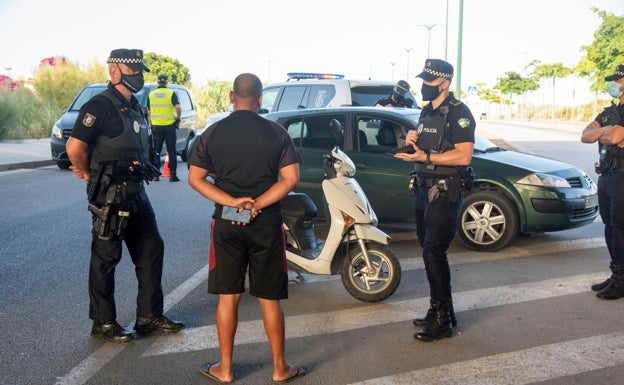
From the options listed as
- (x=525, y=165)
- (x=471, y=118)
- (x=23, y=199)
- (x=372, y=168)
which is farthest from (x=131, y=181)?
(x=23, y=199)

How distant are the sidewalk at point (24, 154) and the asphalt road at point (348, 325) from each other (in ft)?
28.6

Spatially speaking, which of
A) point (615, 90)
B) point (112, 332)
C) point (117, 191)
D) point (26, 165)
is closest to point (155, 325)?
point (112, 332)

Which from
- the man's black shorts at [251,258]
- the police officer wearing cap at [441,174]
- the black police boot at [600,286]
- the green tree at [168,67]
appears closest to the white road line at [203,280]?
the police officer wearing cap at [441,174]

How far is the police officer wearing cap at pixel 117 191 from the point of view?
450 centimetres

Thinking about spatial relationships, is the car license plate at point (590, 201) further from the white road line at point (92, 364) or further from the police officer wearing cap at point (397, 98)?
the white road line at point (92, 364)

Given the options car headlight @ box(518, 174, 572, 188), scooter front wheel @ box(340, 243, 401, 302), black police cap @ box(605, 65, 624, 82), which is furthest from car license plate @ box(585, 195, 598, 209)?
scooter front wheel @ box(340, 243, 401, 302)

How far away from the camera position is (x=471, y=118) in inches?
187

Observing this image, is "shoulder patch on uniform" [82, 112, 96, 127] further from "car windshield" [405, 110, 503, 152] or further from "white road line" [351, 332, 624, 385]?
"car windshield" [405, 110, 503, 152]

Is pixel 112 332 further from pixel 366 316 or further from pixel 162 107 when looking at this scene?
pixel 162 107

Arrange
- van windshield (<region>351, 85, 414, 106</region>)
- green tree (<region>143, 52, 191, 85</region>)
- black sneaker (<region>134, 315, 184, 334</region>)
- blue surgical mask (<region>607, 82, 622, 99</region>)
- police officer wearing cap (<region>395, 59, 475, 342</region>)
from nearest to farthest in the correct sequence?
police officer wearing cap (<region>395, 59, 475, 342</region>)
black sneaker (<region>134, 315, 184, 334</region>)
blue surgical mask (<region>607, 82, 622, 99</region>)
van windshield (<region>351, 85, 414, 106</region>)
green tree (<region>143, 52, 191, 85</region>)

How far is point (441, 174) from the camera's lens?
186 inches

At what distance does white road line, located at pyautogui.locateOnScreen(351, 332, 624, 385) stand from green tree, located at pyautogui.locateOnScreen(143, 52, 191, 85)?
58647 mm

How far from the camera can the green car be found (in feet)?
23.8

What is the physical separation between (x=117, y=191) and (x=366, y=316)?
2044mm
